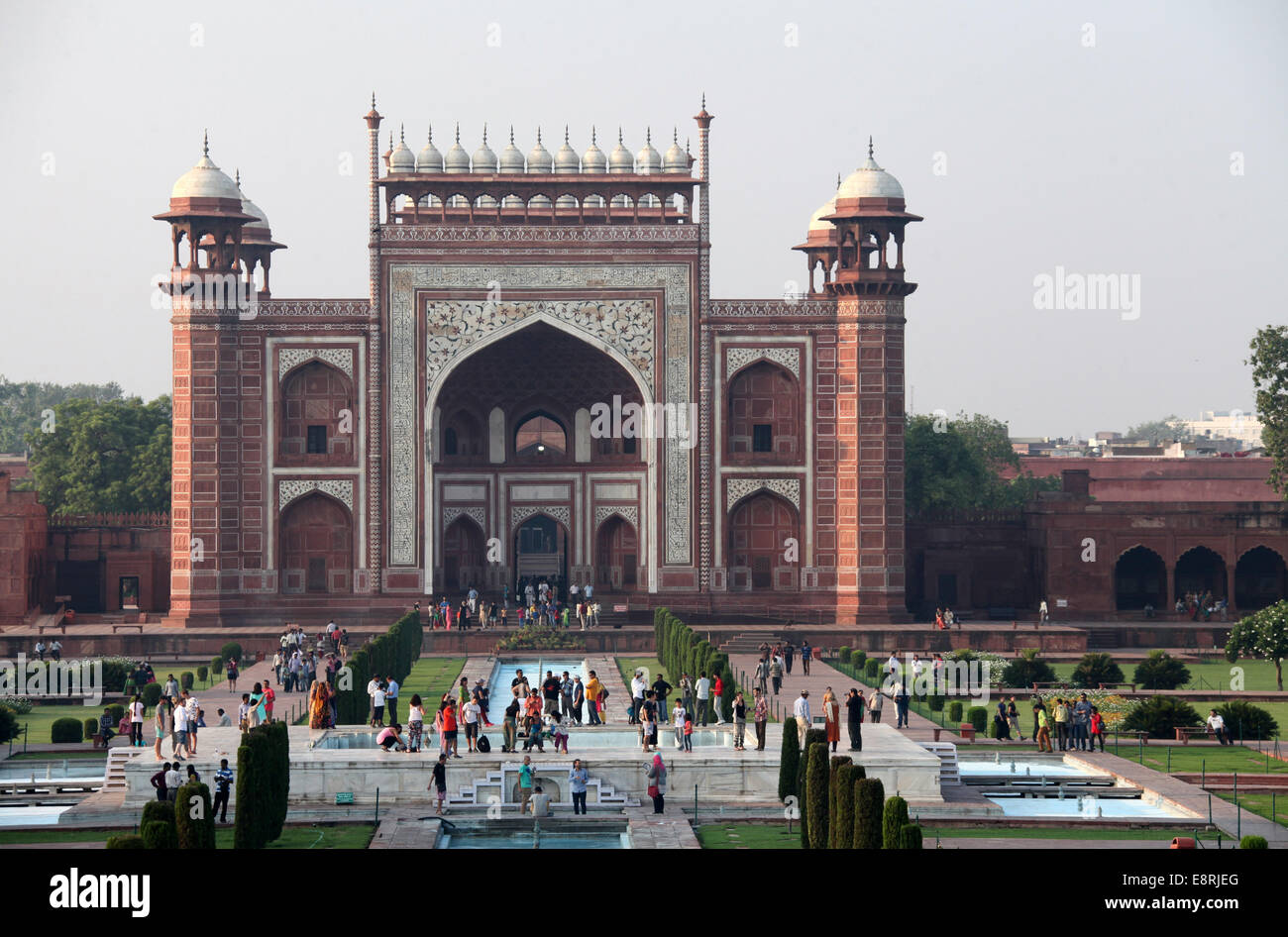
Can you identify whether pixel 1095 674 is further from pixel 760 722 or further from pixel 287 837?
pixel 287 837

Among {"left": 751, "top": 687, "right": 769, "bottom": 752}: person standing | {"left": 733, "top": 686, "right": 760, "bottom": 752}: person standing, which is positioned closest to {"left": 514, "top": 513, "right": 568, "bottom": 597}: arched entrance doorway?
{"left": 733, "top": 686, "right": 760, "bottom": 752}: person standing

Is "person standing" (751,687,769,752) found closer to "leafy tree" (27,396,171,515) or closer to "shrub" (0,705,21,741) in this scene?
"shrub" (0,705,21,741)

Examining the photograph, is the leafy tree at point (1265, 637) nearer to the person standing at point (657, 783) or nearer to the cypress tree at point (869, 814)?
the person standing at point (657, 783)

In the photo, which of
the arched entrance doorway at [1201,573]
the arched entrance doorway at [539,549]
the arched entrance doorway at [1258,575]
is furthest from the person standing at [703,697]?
the arched entrance doorway at [539,549]

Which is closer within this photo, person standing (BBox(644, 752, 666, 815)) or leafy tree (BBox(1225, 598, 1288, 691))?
person standing (BBox(644, 752, 666, 815))

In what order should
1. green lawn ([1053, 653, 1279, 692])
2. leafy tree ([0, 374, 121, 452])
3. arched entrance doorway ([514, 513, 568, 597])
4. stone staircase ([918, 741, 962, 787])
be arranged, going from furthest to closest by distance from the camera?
leafy tree ([0, 374, 121, 452]) → arched entrance doorway ([514, 513, 568, 597]) → green lawn ([1053, 653, 1279, 692]) → stone staircase ([918, 741, 962, 787])

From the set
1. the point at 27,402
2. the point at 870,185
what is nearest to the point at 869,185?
the point at 870,185
